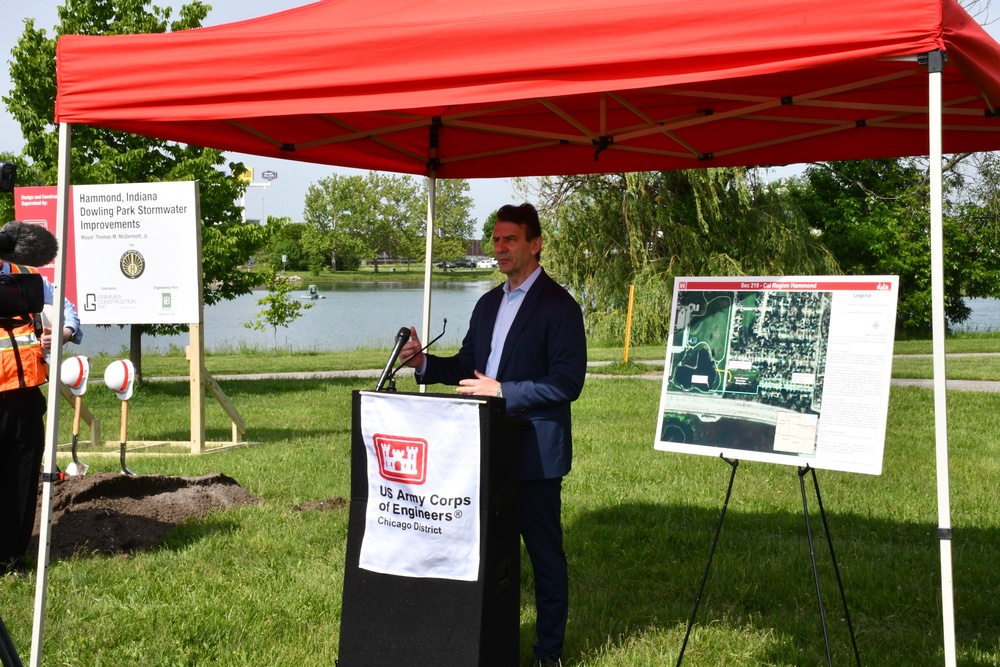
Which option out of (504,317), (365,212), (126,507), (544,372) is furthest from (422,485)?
(365,212)

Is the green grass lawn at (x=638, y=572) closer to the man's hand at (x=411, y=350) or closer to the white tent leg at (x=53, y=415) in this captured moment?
the white tent leg at (x=53, y=415)

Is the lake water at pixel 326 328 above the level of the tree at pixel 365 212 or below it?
below

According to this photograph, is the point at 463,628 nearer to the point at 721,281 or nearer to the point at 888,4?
the point at 721,281

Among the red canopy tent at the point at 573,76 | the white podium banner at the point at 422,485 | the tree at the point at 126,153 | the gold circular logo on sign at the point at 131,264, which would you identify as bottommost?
the white podium banner at the point at 422,485

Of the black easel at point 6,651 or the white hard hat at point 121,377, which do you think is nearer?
the black easel at point 6,651

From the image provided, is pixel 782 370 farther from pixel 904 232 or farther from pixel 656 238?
pixel 904 232

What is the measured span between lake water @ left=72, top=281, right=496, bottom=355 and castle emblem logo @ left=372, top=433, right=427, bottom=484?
1758cm

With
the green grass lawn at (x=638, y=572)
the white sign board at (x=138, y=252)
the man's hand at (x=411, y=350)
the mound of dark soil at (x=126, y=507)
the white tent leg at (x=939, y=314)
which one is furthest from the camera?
the white sign board at (x=138, y=252)

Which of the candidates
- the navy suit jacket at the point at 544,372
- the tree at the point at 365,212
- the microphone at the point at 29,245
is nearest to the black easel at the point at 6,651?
the microphone at the point at 29,245

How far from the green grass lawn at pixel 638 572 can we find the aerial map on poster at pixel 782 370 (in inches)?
45.4

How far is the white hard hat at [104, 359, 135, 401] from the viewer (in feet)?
24.0

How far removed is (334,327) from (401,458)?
33.2 meters

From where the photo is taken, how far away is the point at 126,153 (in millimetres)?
14094

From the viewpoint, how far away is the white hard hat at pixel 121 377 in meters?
7.30
